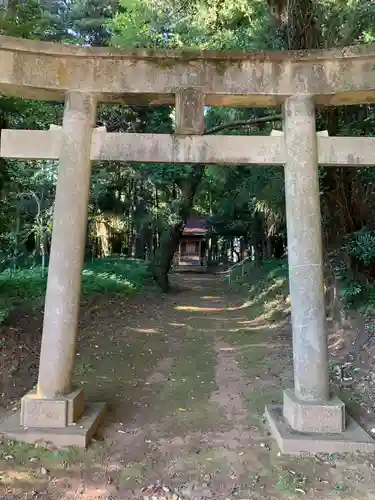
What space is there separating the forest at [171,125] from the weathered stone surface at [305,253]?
2092 millimetres

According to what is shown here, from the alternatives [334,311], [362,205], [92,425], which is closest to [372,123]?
[362,205]

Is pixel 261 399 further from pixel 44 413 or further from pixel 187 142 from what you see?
pixel 187 142

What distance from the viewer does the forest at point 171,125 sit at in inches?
301

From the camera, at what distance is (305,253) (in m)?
4.83

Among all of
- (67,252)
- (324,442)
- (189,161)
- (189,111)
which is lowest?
(324,442)

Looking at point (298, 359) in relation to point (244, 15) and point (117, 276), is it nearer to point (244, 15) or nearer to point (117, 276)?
point (244, 15)

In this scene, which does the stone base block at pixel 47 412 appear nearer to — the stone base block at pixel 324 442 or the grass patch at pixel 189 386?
the grass patch at pixel 189 386

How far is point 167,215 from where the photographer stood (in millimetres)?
16406

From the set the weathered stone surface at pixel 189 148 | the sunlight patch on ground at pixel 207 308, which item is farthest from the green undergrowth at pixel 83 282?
the weathered stone surface at pixel 189 148

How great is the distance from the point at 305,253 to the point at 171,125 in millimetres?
10775

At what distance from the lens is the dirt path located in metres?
3.74

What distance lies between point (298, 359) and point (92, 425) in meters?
2.47

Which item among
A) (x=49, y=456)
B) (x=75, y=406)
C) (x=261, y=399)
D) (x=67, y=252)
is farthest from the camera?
(x=261, y=399)

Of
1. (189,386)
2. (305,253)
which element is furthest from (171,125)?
(305,253)
